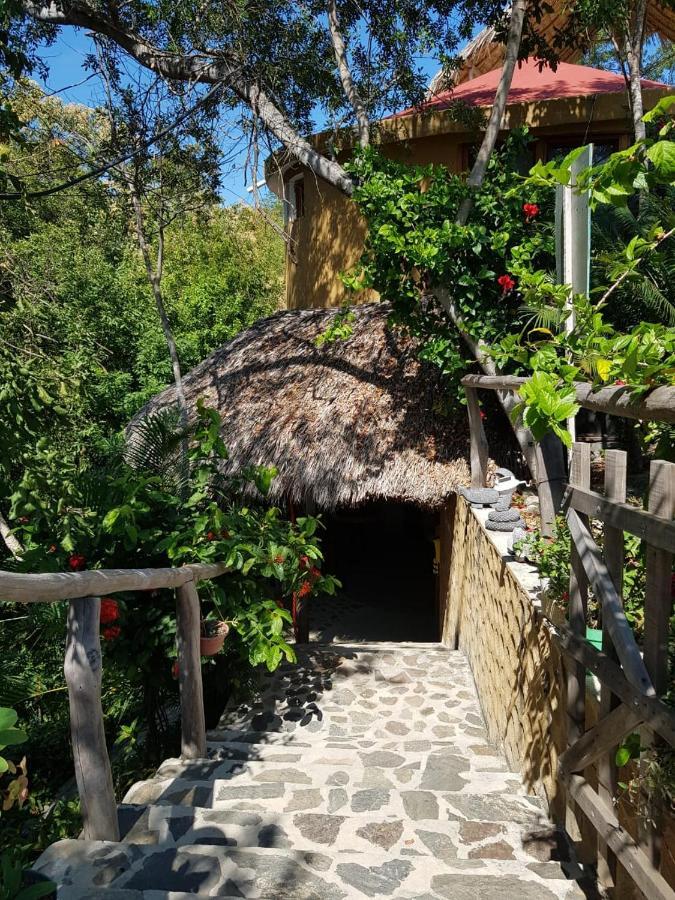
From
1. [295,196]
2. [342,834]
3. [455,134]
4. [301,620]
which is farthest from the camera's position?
[295,196]

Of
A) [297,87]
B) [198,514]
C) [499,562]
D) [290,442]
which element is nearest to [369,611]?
[290,442]

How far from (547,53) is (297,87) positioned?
2774 mm

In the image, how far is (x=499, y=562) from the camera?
453 cm

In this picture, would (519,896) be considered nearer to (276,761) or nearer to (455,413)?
(276,761)

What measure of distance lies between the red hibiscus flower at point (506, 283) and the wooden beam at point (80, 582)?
12.8 feet

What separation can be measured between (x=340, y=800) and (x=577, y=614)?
168cm

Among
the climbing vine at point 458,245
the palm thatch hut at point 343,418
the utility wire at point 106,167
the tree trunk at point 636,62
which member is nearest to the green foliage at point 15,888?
the utility wire at point 106,167

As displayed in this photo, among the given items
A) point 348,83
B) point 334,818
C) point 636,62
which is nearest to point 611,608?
point 334,818

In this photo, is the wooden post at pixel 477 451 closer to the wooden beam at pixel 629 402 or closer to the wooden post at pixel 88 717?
the wooden beam at pixel 629 402

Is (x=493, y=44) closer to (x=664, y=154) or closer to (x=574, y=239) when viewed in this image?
(x=574, y=239)

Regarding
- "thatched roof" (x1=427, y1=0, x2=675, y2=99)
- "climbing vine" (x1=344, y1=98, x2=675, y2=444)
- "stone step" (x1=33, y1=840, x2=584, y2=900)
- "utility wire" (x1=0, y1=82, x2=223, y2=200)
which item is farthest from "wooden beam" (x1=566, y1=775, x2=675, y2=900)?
"thatched roof" (x1=427, y1=0, x2=675, y2=99)

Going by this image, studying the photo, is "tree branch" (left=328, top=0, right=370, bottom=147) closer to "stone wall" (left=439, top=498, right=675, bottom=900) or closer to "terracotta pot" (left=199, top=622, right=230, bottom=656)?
"stone wall" (left=439, top=498, right=675, bottom=900)

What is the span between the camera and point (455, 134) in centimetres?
846

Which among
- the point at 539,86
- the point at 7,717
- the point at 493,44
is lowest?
the point at 7,717
